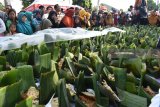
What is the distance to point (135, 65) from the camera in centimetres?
200

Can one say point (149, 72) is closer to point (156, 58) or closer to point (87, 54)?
point (156, 58)

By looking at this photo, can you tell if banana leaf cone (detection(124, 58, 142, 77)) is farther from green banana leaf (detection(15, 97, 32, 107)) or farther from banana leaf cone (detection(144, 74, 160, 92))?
green banana leaf (detection(15, 97, 32, 107))

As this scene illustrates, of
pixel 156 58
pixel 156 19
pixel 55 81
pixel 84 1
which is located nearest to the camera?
pixel 55 81

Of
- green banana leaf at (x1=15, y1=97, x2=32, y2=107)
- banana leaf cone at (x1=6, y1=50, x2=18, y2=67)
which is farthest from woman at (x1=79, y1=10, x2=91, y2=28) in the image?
green banana leaf at (x1=15, y1=97, x2=32, y2=107)

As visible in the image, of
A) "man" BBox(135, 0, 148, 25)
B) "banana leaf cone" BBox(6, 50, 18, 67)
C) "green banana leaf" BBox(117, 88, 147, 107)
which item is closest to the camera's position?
"green banana leaf" BBox(117, 88, 147, 107)

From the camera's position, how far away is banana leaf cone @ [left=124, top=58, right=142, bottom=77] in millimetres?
1969

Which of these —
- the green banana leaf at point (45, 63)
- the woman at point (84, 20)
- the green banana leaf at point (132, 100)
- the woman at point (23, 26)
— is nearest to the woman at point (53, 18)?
the woman at point (23, 26)

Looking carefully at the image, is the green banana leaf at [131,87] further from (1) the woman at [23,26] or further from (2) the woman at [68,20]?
(2) the woman at [68,20]

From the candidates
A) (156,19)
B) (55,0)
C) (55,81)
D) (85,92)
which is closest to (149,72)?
(85,92)

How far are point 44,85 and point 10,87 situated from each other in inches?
9.6

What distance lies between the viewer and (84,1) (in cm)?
2853

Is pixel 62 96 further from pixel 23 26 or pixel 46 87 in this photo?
pixel 23 26

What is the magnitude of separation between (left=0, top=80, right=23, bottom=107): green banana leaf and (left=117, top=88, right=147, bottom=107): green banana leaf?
0.43 meters

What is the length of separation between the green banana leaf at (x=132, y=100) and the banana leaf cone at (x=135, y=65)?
51cm
